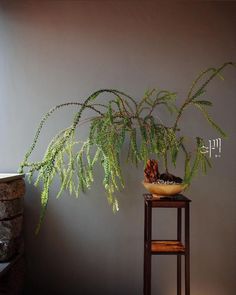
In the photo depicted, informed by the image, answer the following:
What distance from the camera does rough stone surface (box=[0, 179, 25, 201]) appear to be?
1.85 m

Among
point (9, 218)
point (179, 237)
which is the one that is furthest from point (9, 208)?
point (179, 237)

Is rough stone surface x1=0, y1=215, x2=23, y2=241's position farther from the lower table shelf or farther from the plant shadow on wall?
the lower table shelf

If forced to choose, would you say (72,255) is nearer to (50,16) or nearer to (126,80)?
(126,80)

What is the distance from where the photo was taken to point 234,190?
7.26 feet

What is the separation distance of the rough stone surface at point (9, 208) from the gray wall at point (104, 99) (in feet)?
0.82

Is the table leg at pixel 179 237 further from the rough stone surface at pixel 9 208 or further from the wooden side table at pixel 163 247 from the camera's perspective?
the rough stone surface at pixel 9 208

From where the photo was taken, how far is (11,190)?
6.17 feet

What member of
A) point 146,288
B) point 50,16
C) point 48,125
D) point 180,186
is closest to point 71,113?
point 48,125

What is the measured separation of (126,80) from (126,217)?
3.31 feet

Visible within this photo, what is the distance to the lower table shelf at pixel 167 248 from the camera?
1746mm

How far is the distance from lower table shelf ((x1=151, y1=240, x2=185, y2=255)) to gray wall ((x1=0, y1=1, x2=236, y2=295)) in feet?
0.94

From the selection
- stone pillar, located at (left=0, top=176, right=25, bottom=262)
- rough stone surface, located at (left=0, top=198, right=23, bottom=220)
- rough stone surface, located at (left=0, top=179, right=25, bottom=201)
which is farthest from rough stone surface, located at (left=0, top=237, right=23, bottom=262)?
rough stone surface, located at (left=0, top=179, right=25, bottom=201)

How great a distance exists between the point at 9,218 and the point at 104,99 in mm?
1038

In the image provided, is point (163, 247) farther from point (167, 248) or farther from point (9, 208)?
point (9, 208)
